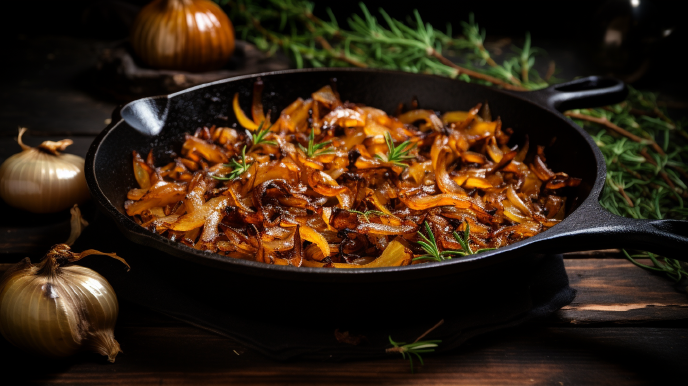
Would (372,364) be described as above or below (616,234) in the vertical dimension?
below

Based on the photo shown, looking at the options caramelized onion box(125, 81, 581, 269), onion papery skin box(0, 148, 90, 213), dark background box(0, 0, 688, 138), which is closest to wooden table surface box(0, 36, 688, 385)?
onion papery skin box(0, 148, 90, 213)

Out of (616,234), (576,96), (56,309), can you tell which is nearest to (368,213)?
(616,234)

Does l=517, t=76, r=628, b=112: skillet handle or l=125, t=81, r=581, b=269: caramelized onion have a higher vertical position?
l=517, t=76, r=628, b=112: skillet handle

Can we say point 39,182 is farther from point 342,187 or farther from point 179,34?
point 179,34

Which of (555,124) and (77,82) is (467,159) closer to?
(555,124)

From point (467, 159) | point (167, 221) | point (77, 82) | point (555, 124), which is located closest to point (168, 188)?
point (167, 221)

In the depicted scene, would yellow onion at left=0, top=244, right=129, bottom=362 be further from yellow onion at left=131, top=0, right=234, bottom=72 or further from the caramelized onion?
yellow onion at left=131, top=0, right=234, bottom=72
